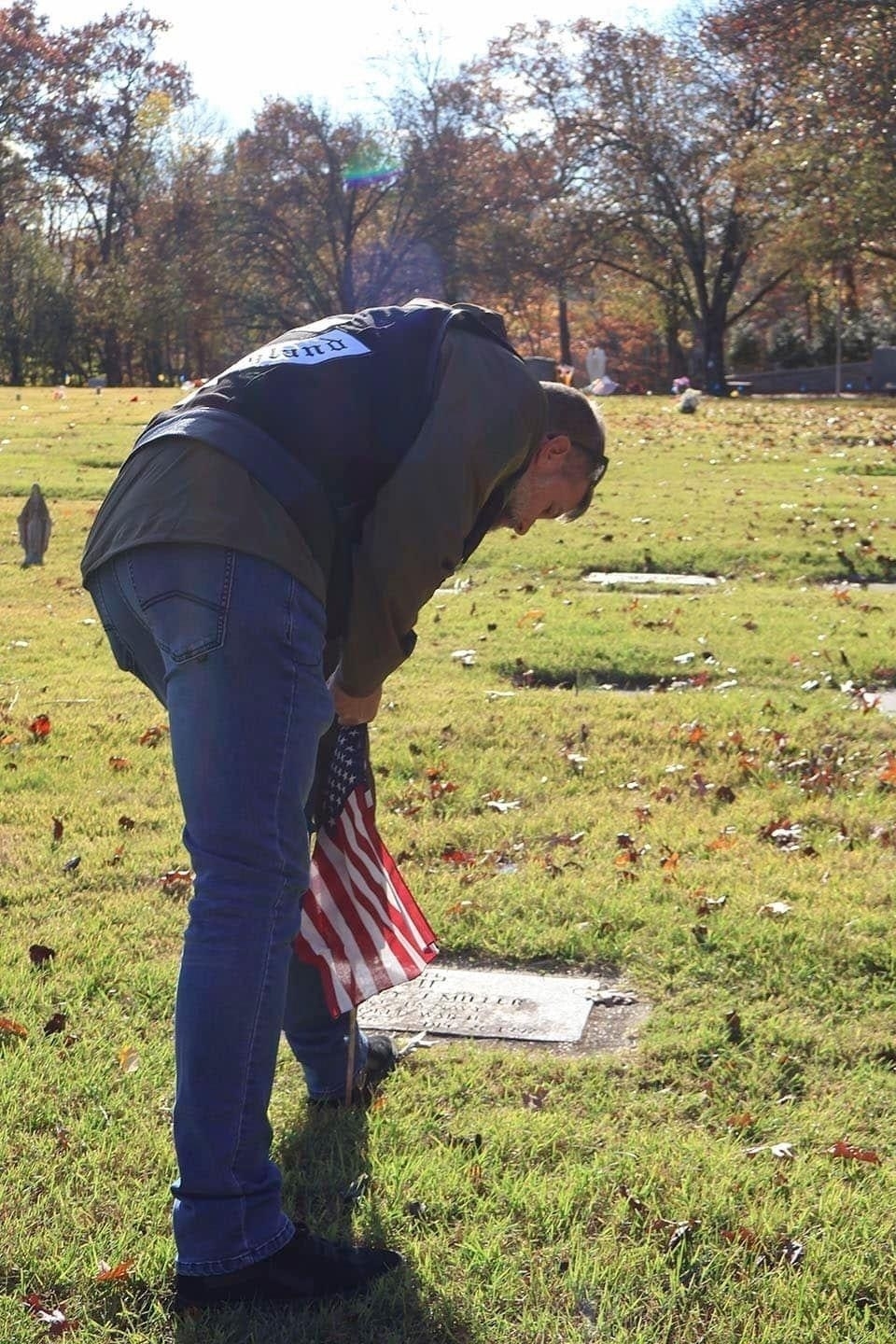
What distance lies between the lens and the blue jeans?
2.33 m

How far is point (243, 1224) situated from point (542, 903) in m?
1.99

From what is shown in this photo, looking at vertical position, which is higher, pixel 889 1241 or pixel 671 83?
pixel 671 83

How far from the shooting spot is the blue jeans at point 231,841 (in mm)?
2334

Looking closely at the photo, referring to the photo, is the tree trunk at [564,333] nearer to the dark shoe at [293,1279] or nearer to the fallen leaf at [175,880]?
the fallen leaf at [175,880]

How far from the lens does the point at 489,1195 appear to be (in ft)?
9.29

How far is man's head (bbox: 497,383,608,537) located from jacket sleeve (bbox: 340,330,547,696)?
6.1 inches

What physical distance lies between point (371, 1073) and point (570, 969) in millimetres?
805

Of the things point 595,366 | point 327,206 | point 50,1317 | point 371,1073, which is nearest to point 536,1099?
point 371,1073

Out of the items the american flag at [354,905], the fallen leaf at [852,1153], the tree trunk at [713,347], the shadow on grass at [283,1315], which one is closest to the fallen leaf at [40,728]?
the american flag at [354,905]

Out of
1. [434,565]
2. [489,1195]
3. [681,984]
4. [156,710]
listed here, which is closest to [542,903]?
[681,984]

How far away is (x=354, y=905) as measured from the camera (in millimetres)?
3270

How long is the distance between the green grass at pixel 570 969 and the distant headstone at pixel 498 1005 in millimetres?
107

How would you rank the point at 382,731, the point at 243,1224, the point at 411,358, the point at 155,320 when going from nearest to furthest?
1. the point at 243,1224
2. the point at 411,358
3. the point at 382,731
4. the point at 155,320

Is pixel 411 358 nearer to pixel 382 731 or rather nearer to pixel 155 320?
pixel 382 731
